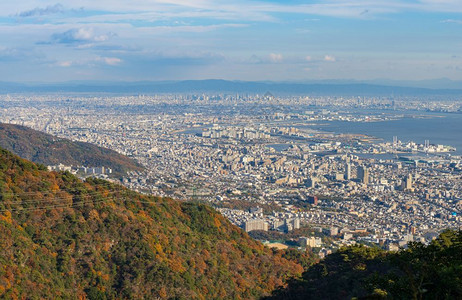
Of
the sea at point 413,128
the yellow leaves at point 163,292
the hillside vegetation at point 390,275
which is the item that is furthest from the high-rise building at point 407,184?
the yellow leaves at point 163,292

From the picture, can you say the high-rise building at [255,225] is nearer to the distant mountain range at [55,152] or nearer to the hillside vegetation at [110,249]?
the hillside vegetation at [110,249]

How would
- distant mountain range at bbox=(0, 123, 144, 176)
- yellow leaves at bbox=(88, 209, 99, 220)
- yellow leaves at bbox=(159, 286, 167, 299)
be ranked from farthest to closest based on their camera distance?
distant mountain range at bbox=(0, 123, 144, 176) < yellow leaves at bbox=(88, 209, 99, 220) < yellow leaves at bbox=(159, 286, 167, 299)

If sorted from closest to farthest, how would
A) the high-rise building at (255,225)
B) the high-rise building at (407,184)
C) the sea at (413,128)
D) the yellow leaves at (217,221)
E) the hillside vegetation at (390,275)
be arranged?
the hillside vegetation at (390,275), the yellow leaves at (217,221), the high-rise building at (255,225), the high-rise building at (407,184), the sea at (413,128)

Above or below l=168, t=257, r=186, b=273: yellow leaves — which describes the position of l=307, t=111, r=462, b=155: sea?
below

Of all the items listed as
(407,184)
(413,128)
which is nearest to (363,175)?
(407,184)

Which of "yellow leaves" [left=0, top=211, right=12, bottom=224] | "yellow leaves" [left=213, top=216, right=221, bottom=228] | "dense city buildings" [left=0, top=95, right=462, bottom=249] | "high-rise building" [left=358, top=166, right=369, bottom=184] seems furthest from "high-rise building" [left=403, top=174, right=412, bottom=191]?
"yellow leaves" [left=0, top=211, right=12, bottom=224]

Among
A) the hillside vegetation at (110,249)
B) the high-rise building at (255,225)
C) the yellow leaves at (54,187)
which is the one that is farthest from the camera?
the high-rise building at (255,225)

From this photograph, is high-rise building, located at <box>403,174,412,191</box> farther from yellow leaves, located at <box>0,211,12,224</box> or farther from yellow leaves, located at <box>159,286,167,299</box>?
yellow leaves, located at <box>0,211,12,224</box>
